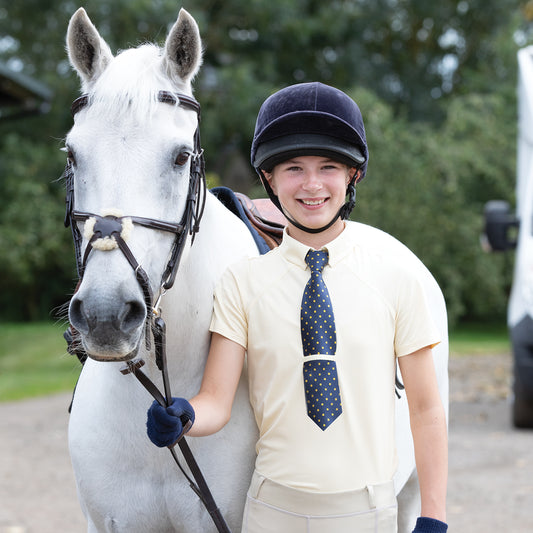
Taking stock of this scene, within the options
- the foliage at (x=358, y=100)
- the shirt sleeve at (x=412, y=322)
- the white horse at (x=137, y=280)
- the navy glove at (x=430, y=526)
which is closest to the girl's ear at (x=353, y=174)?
the shirt sleeve at (x=412, y=322)

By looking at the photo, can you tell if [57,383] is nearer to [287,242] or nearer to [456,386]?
[456,386]

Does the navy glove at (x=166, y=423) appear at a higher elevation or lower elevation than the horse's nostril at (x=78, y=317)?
lower

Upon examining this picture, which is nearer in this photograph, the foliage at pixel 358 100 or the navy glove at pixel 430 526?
the navy glove at pixel 430 526

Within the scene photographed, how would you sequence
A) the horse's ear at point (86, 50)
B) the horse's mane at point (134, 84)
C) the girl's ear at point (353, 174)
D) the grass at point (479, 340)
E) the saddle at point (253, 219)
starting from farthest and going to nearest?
the grass at point (479, 340)
the saddle at point (253, 219)
the girl's ear at point (353, 174)
the horse's ear at point (86, 50)
the horse's mane at point (134, 84)

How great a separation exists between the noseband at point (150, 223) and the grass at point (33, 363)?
18.8 feet

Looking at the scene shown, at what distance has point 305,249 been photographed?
2.07 m

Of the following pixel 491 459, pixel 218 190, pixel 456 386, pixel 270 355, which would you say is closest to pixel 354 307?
pixel 270 355

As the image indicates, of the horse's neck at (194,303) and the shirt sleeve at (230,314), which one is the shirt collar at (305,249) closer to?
the shirt sleeve at (230,314)

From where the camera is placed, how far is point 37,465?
630cm

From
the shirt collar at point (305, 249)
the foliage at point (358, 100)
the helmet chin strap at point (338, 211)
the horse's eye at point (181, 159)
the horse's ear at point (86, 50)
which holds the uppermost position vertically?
the foliage at point (358, 100)

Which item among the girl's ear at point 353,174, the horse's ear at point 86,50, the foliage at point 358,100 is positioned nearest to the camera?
the horse's ear at point 86,50

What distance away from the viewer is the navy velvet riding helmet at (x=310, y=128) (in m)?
2.01

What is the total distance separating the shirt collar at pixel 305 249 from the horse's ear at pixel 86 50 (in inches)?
28.3

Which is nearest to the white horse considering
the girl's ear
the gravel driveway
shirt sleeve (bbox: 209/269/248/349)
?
shirt sleeve (bbox: 209/269/248/349)
